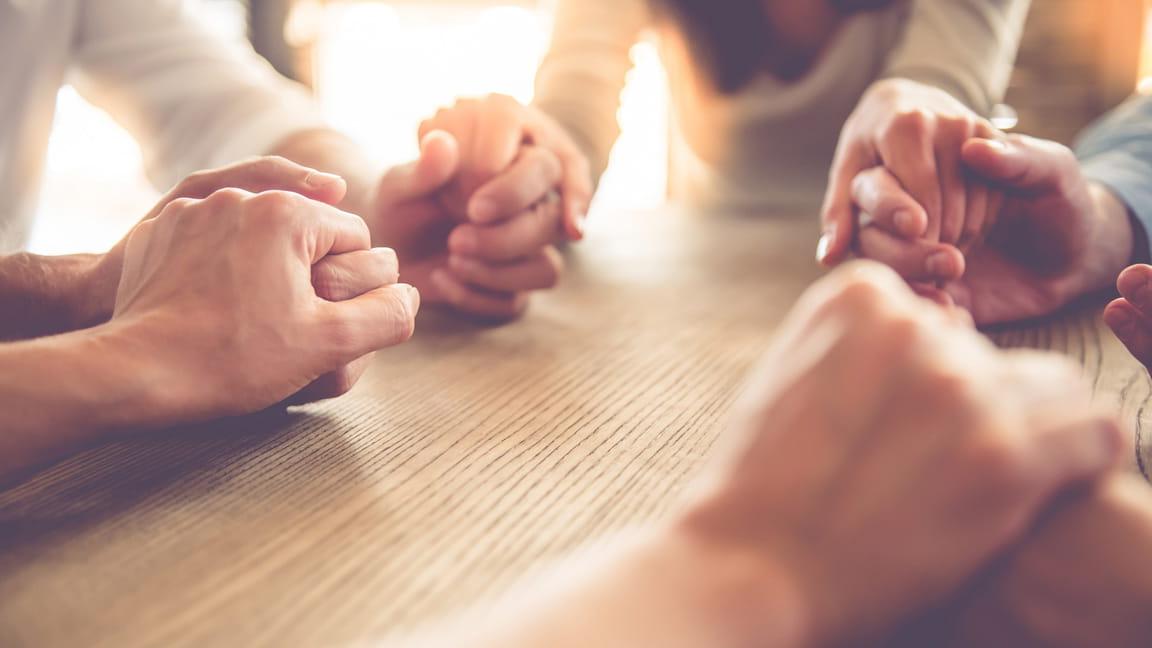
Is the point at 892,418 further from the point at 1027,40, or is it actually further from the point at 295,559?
the point at 1027,40

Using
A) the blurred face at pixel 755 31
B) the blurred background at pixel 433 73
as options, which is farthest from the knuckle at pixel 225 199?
the blurred background at pixel 433 73

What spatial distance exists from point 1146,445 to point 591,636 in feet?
0.92

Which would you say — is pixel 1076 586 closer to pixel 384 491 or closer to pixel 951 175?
pixel 384 491

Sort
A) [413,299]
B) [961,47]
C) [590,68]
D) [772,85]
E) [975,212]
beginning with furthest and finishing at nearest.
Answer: [772,85] → [590,68] → [961,47] → [975,212] → [413,299]

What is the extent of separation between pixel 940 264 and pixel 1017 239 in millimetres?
107

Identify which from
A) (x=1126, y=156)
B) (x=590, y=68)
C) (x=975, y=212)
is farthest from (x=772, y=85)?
(x=975, y=212)

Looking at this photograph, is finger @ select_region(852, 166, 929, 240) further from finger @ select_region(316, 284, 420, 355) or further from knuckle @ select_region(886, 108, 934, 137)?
finger @ select_region(316, 284, 420, 355)

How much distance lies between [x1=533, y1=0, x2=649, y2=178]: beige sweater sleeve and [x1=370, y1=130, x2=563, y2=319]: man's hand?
0.87 feet

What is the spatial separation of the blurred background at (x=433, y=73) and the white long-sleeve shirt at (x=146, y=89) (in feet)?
2.30

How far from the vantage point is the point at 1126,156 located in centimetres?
61

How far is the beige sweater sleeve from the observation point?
0.88m

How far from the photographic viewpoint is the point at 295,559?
257 millimetres

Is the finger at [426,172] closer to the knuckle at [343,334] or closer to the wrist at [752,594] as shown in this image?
Answer: the knuckle at [343,334]

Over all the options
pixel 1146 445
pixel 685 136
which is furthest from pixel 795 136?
pixel 1146 445
